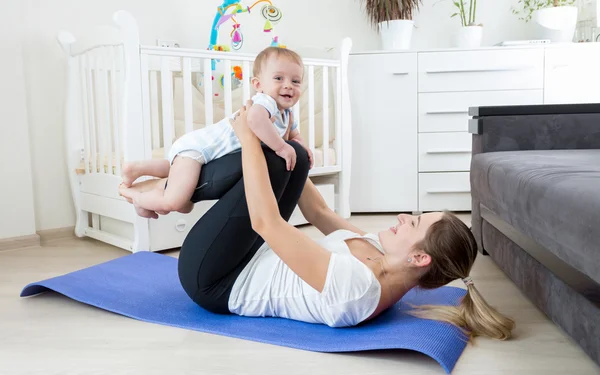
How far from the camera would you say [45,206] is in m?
2.87

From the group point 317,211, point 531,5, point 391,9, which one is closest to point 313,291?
point 317,211

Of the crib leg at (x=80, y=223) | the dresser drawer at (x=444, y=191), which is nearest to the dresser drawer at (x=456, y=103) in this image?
the dresser drawer at (x=444, y=191)

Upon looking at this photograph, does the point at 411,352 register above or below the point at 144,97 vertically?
below

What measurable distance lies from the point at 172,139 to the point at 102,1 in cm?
98

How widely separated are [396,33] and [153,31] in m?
1.32

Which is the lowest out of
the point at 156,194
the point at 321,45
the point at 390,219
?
the point at 390,219

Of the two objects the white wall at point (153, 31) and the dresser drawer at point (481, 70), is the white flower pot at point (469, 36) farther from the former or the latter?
the white wall at point (153, 31)

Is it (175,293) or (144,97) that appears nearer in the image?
(175,293)

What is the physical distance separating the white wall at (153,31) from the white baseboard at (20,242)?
135 mm

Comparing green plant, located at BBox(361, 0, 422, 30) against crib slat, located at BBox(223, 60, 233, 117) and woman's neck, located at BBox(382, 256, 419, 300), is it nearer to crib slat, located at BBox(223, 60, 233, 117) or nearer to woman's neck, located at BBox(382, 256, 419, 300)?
crib slat, located at BBox(223, 60, 233, 117)

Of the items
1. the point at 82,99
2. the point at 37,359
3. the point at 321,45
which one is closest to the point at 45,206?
the point at 82,99

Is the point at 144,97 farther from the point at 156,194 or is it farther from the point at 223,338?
the point at 223,338

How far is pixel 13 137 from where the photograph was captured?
2.65m

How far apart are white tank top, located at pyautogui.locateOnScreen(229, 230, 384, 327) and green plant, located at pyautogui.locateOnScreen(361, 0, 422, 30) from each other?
2188 mm
